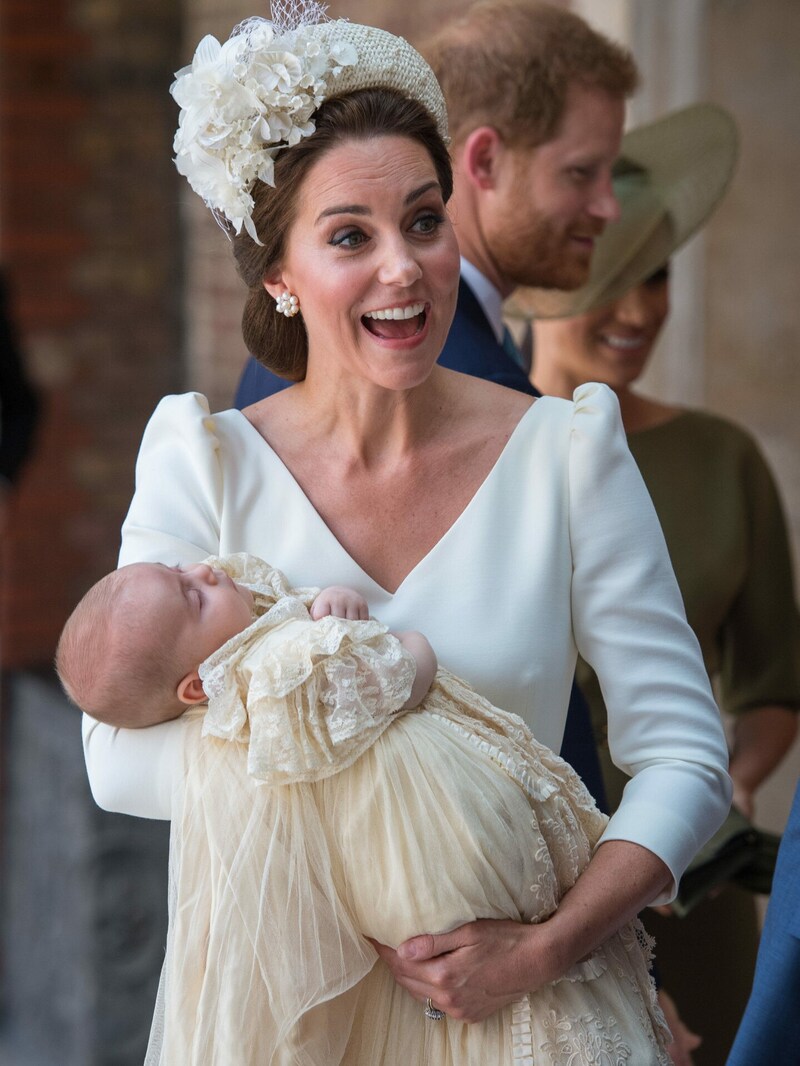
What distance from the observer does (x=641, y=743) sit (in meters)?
A: 1.92

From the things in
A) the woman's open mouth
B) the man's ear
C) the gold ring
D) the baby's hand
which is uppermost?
the man's ear

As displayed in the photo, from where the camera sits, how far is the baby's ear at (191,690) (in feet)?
5.86

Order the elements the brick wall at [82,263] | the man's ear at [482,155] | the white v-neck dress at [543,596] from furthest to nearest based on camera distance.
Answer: the brick wall at [82,263], the man's ear at [482,155], the white v-neck dress at [543,596]

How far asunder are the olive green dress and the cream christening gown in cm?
126

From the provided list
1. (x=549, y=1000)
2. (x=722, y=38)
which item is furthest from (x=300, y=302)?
(x=722, y=38)

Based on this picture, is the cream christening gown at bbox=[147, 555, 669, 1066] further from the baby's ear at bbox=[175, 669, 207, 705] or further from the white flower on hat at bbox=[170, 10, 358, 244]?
the white flower on hat at bbox=[170, 10, 358, 244]

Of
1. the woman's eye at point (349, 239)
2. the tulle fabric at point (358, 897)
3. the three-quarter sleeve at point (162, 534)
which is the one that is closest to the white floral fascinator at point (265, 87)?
the woman's eye at point (349, 239)

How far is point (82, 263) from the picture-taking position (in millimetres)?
5883

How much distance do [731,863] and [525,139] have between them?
1.38 m

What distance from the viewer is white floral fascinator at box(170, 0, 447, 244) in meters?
1.94

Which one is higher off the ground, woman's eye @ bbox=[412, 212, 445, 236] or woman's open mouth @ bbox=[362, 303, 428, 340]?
woman's eye @ bbox=[412, 212, 445, 236]

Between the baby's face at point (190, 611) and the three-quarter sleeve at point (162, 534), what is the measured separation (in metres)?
0.13

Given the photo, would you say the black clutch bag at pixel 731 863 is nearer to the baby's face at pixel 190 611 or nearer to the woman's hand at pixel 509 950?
the woman's hand at pixel 509 950

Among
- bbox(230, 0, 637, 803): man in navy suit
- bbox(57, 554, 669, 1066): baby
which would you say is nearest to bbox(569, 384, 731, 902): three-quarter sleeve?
bbox(57, 554, 669, 1066): baby
